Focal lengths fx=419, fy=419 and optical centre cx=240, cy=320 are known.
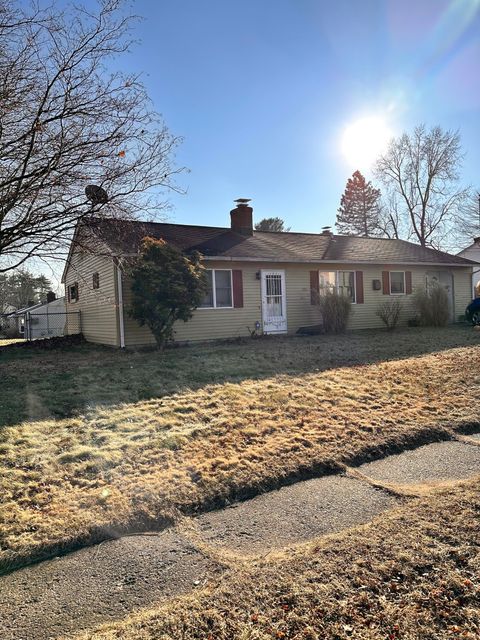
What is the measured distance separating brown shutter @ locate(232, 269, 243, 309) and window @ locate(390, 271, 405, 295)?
703 cm

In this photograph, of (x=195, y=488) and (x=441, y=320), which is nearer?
(x=195, y=488)

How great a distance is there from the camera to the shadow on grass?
246 inches

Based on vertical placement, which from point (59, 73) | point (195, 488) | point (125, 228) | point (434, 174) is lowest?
point (195, 488)

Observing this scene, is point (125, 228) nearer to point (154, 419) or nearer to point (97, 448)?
point (154, 419)

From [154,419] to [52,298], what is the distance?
31377 millimetres

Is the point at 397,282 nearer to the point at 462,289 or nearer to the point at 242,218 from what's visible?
the point at 462,289

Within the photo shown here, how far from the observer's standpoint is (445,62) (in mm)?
7988

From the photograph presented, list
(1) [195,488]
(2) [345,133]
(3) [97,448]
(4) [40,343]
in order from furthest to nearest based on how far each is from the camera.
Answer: (4) [40,343], (2) [345,133], (3) [97,448], (1) [195,488]

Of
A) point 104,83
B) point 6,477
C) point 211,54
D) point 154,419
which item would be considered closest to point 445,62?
point 211,54

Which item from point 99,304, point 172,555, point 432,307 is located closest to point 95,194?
point 172,555

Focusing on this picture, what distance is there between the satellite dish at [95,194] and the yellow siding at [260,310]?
5559 mm

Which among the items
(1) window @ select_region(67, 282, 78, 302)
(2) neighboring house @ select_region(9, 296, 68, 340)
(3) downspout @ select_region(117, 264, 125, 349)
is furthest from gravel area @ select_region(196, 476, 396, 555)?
(2) neighboring house @ select_region(9, 296, 68, 340)

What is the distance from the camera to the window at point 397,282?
17.0 m

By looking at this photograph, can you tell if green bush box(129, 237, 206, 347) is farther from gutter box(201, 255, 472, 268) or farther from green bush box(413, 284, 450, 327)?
green bush box(413, 284, 450, 327)
